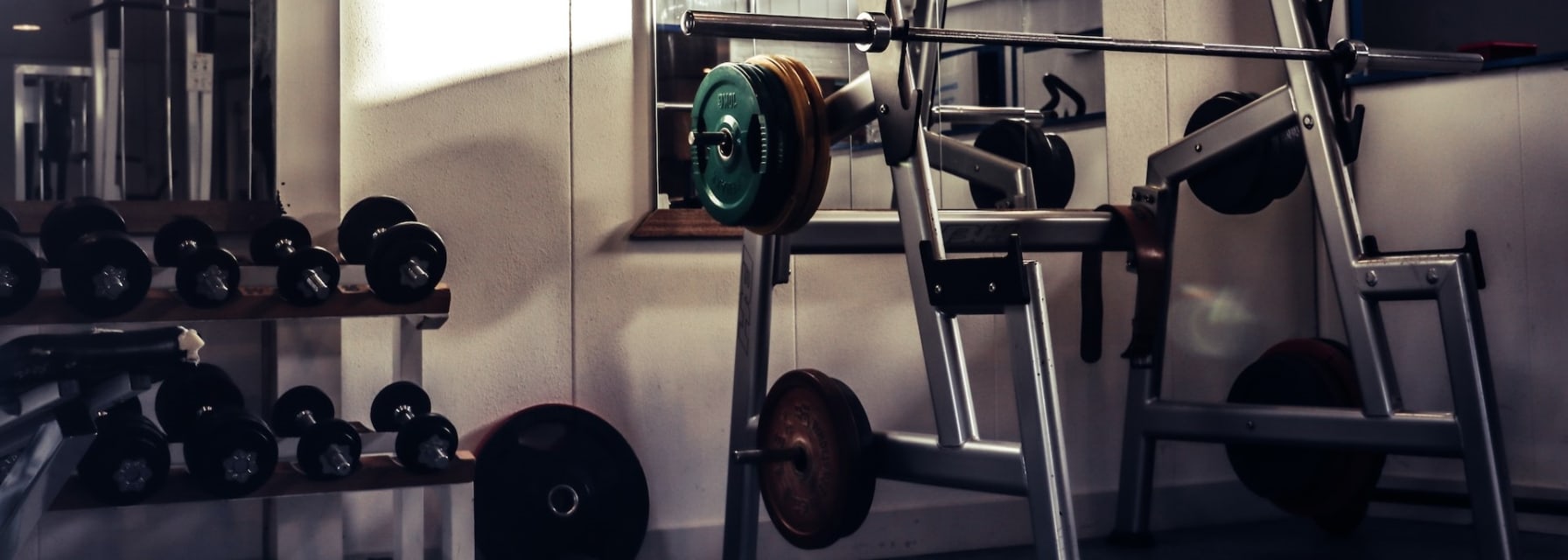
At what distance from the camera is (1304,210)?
3145 millimetres

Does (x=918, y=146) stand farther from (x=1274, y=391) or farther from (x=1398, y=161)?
(x=1398, y=161)

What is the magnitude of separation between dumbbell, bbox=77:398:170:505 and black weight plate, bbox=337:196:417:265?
42 centimetres

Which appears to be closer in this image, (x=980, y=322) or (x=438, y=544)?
(x=438, y=544)

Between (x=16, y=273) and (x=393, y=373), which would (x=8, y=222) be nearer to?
(x=16, y=273)

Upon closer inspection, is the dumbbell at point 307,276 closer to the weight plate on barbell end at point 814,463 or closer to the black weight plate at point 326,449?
the black weight plate at point 326,449

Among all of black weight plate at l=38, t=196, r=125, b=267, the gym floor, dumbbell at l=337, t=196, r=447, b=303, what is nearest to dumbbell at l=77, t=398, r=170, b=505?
black weight plate at l=38, t=196, r=125, b=267

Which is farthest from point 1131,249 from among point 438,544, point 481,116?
point 438,544

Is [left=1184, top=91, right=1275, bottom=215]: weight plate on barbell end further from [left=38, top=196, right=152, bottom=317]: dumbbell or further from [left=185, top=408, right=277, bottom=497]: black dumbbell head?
[left=38, top=196, right=152, bottom=317]: dumbbell

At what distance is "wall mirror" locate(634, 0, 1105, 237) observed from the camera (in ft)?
8.16

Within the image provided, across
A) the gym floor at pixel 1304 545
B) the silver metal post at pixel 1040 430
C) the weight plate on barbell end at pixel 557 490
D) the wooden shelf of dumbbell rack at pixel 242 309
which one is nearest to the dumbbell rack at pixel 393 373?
the wooden shelf of dumbbell rack at pixel 242 309

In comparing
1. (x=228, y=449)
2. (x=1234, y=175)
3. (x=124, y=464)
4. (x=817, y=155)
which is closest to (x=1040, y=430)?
(x=817, y=155)

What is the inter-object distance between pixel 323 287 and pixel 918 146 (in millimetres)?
879

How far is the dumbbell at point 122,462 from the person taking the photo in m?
1.74

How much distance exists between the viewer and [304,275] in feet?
6.08
